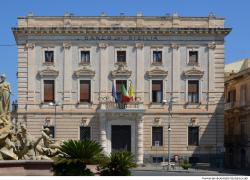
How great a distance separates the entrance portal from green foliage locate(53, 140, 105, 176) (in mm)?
35559

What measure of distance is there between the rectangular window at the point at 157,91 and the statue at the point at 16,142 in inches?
1261

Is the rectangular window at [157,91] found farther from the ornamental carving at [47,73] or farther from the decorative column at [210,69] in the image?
the ornamental carving at [47,73]

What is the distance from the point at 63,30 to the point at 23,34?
340 centimetres

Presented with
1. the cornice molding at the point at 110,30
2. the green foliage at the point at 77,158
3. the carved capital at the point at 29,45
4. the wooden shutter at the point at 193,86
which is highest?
the cornice molding at the point at 110,30

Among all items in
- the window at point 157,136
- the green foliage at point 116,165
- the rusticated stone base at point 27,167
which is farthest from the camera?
the window at point 157,136

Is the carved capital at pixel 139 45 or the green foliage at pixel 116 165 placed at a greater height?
the carved capital at pixel 139 45

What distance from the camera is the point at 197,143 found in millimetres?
60750

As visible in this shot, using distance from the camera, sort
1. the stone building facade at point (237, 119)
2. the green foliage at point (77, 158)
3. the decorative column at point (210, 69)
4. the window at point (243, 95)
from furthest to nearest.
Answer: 1. the window at point (243, 95)
2. the stone building facade at point (237, 119)
3. the decorative column at point (210, 69)
4. the green foliage at point (77, 158)

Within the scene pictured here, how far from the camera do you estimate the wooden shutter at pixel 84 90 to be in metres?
60.4

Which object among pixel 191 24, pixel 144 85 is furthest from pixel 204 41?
pixel 144 85

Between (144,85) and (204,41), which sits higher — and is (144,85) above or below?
below

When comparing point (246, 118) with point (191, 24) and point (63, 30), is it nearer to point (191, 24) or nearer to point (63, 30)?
point (191, 24)

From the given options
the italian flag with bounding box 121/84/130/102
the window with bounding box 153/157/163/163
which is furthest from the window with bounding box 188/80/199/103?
the italian flag with bounding box 121/84/130/102

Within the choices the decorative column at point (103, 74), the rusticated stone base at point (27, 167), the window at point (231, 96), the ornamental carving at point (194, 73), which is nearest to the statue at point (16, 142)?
the rusticated stone base at point (27, 167)
